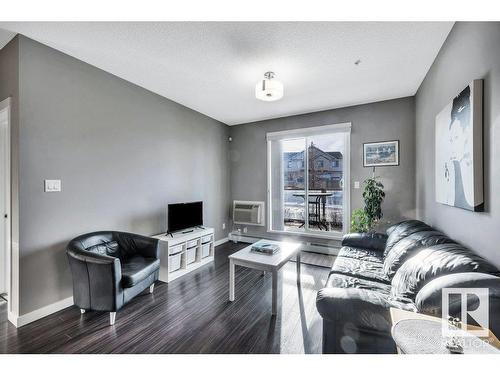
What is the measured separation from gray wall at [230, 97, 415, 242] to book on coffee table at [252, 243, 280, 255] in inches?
75.2

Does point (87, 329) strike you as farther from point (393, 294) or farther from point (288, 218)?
point (288, 218)

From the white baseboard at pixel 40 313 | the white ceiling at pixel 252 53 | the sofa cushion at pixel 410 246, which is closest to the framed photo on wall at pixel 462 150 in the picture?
the sofa cushion at pixel 410 246

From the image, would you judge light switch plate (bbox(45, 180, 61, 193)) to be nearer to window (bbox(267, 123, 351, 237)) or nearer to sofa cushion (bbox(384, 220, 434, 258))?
window (bbox(267, 123, 351, 237))

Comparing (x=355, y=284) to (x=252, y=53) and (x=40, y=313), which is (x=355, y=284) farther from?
(x=40, y=313)

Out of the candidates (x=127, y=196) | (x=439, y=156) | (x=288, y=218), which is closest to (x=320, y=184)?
(x=288, y=218)

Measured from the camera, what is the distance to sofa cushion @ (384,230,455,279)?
Result: 1.80 m

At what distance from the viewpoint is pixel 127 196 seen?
2875 millimetres

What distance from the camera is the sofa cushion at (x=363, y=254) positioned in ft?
8.09

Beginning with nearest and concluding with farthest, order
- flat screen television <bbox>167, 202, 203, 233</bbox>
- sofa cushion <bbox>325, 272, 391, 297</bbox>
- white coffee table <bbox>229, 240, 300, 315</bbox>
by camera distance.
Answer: sofa cushion <bbox>325, 272, 391, 297</bbox> → white coffee table <bbox>229, 240, 300, 315</bbox> → flat screen television <bbox>167, 202, 203, 233</bbox>

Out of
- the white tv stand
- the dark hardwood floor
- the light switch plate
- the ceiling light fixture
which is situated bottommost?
the dark hardwood floor

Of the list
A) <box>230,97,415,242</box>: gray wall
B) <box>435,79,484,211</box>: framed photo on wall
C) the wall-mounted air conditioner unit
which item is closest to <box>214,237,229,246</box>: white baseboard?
the wall-mounted air conditioner unit

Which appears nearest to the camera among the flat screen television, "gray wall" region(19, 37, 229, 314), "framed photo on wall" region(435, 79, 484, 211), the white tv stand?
"framed photo on wall" region(435, 79, 484, 211)
